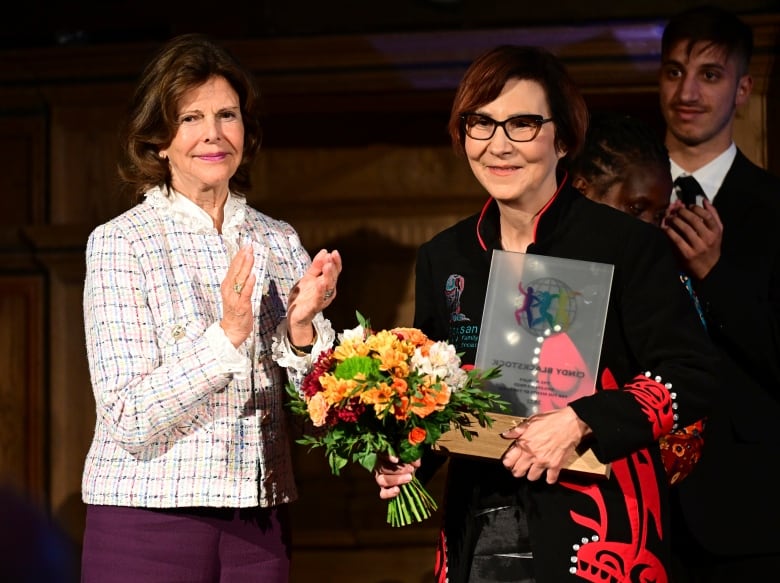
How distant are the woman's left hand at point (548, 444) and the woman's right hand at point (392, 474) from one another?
0.26 meters

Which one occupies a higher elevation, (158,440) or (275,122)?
(275,122)

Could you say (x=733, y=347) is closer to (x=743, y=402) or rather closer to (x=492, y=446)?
(x=743, y=402)

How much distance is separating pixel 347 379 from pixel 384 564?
2.35m

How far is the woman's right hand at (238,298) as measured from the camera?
7.60ft

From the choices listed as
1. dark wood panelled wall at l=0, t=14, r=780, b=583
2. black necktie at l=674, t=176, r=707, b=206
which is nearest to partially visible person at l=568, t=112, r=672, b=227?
black necktie at l=674, t=176, r=707, b=206

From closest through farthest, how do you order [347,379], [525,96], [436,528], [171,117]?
[347,379] < [525,96] < [171,117] < [436,528]

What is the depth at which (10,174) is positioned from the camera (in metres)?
4.46

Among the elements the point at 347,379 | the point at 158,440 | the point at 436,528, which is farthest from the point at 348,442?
the point at 436,528

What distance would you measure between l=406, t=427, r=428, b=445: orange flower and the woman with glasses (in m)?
0.16

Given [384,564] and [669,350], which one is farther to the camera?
[384,564]

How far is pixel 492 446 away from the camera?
2.16m

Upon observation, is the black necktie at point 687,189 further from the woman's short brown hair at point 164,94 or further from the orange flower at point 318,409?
the orange flower at point 318,409

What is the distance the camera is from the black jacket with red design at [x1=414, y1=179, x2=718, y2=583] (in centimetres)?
212

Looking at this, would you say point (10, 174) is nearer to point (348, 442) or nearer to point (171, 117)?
point (171, 117)
